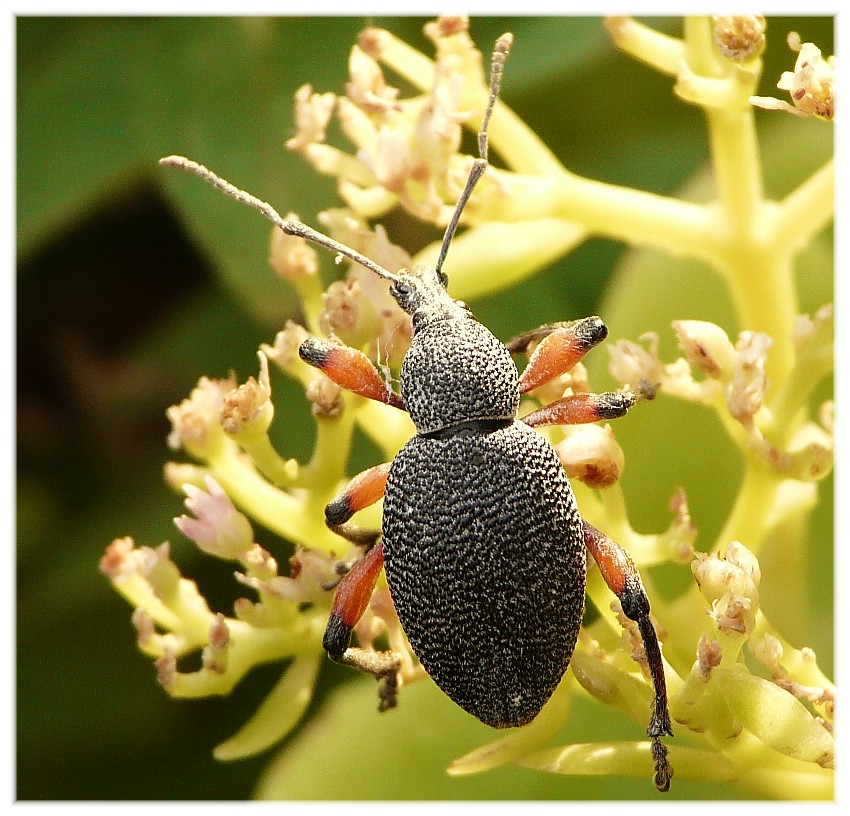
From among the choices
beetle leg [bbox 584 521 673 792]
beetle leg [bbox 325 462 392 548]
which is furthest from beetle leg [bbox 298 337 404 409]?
beetle leg [bbox 584 521 673 792]

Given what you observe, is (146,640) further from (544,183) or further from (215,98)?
(215,98)

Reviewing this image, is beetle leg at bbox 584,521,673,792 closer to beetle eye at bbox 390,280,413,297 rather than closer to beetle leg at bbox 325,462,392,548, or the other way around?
beetle leg at bbox 325,462,392,548

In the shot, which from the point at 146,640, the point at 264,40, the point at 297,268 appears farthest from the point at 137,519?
the point at 264,40

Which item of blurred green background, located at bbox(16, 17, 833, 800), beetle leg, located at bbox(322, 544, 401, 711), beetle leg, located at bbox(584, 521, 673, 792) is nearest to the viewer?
beetle leg, located at bbox(584, 521, 673, 792)

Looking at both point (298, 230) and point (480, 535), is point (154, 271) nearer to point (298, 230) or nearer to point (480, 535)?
point (298, 230)

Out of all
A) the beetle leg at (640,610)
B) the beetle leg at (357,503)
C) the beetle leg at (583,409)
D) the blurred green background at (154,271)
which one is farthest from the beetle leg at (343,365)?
the blurred green background at (154,271)

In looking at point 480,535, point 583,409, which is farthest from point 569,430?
point 480,535
